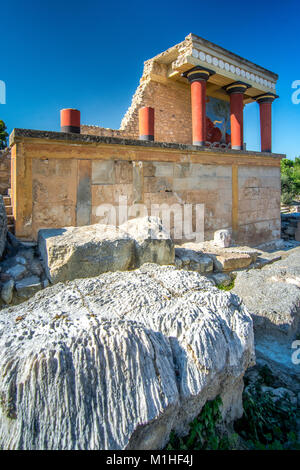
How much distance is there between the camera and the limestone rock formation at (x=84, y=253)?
2.95 meters

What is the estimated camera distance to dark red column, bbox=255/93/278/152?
35.1ft

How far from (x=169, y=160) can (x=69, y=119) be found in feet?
7.36

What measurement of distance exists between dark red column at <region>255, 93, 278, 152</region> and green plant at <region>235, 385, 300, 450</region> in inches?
398

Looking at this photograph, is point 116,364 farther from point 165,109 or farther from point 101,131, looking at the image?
point 165,109

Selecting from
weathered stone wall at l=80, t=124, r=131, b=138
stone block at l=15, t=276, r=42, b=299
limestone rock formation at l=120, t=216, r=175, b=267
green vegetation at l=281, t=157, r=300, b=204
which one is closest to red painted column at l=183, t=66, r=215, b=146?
weathered stone wall at l=80, t=124, r=131, b=138

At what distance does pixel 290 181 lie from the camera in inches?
902

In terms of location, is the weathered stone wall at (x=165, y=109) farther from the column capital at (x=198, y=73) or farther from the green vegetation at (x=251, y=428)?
the green vegetation at (x=251, y=428)

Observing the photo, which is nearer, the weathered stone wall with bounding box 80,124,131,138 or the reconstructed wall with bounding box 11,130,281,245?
the reconstructed wall with bounding box 11,130,281,245

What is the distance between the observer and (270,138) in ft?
35.6

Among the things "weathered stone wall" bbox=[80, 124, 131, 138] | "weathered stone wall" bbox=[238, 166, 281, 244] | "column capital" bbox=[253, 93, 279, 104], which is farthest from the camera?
"column capital" bbox=[253, 93, 279, 104]

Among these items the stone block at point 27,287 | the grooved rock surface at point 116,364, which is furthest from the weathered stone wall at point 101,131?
the grooved rock surface at point 116,364

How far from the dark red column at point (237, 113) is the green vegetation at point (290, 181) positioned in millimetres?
11496

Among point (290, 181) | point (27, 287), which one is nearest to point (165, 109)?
point (27, 287)

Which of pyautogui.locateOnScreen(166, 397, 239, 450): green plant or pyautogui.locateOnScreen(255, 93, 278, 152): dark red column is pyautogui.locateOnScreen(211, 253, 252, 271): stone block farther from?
pyautogui.locateOnScreen(255, 93, 278, 152): dark red column
